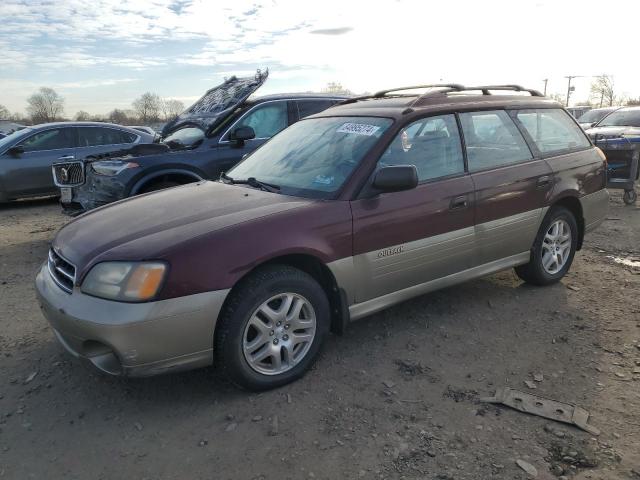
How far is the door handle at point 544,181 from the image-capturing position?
4.39 metres

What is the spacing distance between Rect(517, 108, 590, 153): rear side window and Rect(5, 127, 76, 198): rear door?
7.57 meters

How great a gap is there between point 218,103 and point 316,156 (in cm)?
394

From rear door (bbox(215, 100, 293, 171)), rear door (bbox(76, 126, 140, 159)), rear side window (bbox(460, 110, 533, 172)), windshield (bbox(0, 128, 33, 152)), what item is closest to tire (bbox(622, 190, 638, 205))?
rear side window (bbox(460, 110, 533, 172))

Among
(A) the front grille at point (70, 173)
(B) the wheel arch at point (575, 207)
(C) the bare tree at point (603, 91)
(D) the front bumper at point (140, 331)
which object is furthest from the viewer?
(C) the bare tree at point (603, 91)

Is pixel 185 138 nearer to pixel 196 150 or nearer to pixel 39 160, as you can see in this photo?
pixel 196 150

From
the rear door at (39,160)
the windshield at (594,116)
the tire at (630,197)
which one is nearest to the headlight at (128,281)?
the rear door at (39,160)

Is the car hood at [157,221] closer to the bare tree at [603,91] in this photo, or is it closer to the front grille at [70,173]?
the front grille at [70,173]

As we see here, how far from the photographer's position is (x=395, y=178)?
3301 millimetres

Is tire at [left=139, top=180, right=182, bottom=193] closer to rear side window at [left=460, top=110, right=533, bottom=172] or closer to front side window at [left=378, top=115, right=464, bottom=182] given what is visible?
front side window at [left=378, top=115, right=464, bottom=182]

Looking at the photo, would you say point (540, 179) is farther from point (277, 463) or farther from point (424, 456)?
point (277, 463)

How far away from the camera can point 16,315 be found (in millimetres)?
4375

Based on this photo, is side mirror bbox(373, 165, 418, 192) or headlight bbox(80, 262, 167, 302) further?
side mirror bbox(373, 165, 418, 192)

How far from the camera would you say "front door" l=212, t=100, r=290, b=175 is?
6629 mm

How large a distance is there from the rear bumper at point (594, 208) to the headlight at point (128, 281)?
3909 millimetres
